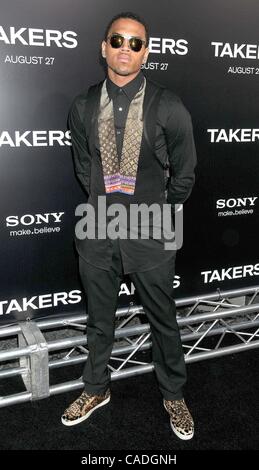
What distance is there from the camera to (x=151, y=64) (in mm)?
2758

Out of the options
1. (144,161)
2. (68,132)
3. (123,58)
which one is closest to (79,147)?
(68,132)

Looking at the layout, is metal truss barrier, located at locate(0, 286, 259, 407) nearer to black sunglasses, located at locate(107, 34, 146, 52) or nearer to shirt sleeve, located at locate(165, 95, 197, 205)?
shirt sleeve, located at locate(165, 95, 197, 205)

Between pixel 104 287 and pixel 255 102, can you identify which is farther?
pixel 255 102

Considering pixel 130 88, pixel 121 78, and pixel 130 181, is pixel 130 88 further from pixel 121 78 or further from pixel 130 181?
pixel 130 181

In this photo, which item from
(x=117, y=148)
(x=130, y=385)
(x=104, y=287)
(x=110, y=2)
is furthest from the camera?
(x=130, y=385)

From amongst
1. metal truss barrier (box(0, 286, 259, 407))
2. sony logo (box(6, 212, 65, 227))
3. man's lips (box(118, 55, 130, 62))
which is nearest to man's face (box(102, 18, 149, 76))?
man's lips (box(118, 55, 130, 62))

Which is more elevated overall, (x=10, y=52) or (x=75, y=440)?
(x=10, y=52)

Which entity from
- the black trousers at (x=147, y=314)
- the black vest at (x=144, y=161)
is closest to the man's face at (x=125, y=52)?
the black vest at (x=144, y=161)

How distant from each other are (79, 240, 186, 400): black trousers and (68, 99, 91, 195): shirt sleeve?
0.43 meters

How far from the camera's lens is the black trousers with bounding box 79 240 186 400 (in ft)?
7.80

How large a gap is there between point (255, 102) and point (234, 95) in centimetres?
16

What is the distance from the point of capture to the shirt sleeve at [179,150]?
85.9 inches
